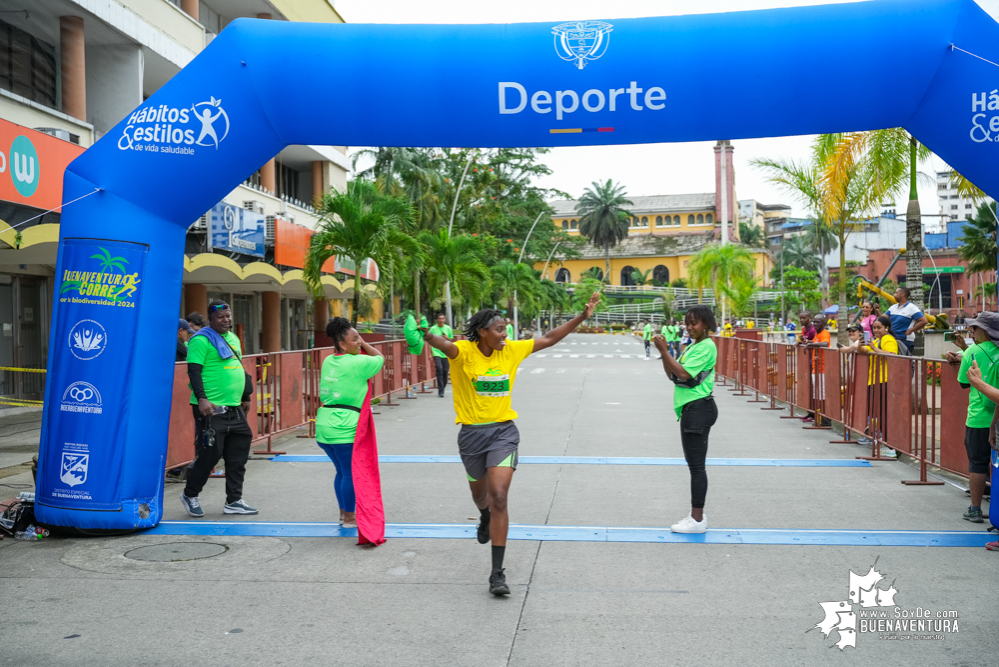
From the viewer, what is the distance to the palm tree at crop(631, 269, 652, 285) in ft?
327

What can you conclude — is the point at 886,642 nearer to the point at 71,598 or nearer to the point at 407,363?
the point at 71,598

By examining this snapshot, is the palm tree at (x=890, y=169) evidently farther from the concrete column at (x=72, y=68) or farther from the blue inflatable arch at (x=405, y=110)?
the concrete column at (x=72, y=68)

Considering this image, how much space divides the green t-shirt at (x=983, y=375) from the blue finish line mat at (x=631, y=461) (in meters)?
3.16

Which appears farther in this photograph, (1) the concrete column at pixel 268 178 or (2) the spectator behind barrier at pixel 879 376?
(1) the concrete column at pixel 268 178

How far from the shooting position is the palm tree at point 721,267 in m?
41.3

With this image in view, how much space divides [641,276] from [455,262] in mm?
76272

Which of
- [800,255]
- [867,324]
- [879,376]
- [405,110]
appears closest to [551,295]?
[867,324]

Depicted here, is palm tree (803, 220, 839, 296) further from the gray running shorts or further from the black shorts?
the gray running shorts

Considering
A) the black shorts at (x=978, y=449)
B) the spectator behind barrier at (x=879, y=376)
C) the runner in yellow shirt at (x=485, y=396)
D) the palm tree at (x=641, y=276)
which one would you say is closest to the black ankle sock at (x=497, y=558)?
the runner in yellow shirt at (x=485, y=396)

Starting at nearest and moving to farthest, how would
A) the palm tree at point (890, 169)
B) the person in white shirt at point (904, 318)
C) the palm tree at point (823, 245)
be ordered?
the person in white shirt at point (904, 318) → the palm tree at point (890, 169) → the palm tree at point (823, 245)

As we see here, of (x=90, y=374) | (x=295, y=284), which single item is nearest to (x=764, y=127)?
(x=90, y=374)

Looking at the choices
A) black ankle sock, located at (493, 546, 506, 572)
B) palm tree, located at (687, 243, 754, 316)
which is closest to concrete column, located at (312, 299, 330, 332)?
palm tree, located at (687, 243, 754, 316)

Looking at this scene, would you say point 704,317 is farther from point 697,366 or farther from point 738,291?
point 738,291

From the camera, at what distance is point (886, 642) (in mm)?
4504
